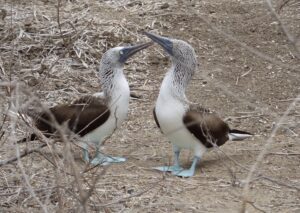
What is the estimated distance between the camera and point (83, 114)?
719 centimetres

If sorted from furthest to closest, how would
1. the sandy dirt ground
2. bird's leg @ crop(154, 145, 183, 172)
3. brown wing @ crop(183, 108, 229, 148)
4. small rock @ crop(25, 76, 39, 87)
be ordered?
small rock @ crop(25, 76, 39, 87), bird's leg @ crop(154, 145, 183, 172), brown wing @ crop(183, 108, 229, 148), the sandy dirt ground

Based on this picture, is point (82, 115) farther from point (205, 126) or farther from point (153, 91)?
point (153, 91)

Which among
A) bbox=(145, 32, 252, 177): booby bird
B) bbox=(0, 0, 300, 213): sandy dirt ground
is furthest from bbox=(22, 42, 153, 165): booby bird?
bbox=(145, 32, 252, 177): booby bird

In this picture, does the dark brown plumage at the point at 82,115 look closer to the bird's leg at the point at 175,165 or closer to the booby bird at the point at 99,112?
the booby bird at the point at 99,112

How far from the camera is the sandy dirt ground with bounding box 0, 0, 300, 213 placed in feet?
20.7

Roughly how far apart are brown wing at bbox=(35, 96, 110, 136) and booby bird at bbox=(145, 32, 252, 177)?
1.47 feet

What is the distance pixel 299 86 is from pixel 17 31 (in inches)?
124

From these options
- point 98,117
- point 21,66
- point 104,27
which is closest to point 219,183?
point 98,117

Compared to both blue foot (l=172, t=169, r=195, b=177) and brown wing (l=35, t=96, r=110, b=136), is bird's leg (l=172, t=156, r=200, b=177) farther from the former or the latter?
brown wing (l=35, t=96, r=110, b=136)

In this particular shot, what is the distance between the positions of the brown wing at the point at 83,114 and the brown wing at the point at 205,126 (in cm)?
70

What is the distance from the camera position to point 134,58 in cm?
971

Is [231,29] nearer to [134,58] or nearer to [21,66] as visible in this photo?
[134,58]


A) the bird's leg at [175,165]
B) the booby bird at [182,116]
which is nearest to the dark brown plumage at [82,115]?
the booby bird at [182,116]

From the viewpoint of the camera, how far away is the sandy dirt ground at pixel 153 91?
6.32 m
